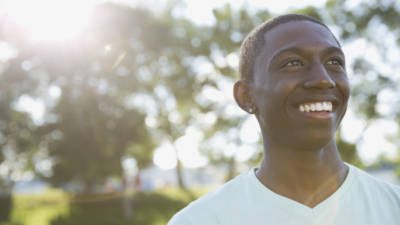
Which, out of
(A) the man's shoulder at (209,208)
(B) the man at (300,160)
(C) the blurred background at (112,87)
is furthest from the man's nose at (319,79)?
(C) the blurred background at (112,87)

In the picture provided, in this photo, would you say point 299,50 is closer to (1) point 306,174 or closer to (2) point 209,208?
(1) point 306,174

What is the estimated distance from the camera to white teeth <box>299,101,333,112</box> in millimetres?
2730

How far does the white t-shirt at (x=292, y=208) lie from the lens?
2.66 metres

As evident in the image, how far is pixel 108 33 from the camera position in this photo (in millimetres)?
34844

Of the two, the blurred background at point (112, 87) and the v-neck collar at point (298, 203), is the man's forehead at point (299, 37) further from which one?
the blurred background at point (112, 87)

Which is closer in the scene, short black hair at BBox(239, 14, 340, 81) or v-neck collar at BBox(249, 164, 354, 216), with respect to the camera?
v-neck collar at BBox(249, 164, 354, 216)

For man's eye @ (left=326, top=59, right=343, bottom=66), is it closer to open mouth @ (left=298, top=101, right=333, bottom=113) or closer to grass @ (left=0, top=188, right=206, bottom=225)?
open mouth @ (left=298, top=101, right=333, bottom=113)

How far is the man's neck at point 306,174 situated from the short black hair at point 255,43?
1.76 ft

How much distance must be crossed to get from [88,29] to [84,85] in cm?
332

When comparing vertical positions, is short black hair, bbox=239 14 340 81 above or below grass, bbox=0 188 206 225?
below

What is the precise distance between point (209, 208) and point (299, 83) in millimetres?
725

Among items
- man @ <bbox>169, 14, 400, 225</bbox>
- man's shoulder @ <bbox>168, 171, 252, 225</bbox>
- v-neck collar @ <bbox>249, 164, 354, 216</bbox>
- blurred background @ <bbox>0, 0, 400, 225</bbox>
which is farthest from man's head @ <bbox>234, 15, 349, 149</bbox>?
blurred background @ <bbox>0, 0, 400, 225</bbox>

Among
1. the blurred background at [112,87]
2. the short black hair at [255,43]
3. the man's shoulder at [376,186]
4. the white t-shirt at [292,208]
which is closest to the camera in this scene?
the white t-shirt at [292,208]

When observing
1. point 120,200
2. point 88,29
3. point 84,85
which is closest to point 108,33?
point 88,29
